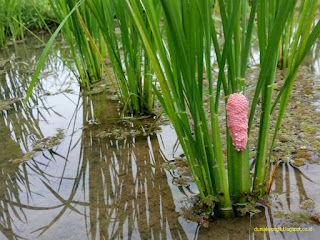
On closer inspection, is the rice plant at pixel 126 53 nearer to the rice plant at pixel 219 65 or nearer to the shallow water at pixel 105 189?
the shallow water at pixel 105 189

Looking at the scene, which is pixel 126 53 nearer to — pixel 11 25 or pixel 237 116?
pixel 237 116

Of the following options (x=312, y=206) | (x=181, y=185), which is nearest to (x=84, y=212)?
(x=181, y=185)

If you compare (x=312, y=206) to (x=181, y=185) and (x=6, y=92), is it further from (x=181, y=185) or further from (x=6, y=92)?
(x=6, y=92)

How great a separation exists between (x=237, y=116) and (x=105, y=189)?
667mm

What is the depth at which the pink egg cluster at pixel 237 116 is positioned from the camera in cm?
95

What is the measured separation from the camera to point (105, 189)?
4.63ft

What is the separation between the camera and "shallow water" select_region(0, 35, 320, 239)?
3.77 ft

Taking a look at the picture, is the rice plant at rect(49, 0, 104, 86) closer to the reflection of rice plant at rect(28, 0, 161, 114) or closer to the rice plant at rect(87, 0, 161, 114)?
the reflection of rice plant at rect(28, 0, 161, 114)

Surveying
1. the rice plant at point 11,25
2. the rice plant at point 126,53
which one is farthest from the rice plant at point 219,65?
the rice plant at point 11,25

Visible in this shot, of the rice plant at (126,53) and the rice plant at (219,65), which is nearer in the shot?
the rice plant at (219,65)

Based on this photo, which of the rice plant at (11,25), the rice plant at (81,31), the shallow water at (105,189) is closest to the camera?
the shallow water at (105,189)

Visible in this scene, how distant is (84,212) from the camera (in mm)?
1283

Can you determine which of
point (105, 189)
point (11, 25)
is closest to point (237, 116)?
point (105, 189)

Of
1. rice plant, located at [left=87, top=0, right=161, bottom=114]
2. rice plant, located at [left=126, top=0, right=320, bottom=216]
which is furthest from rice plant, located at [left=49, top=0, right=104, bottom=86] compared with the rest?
rice plant, located at [left=126, top=0, right=320, bottom=216]
